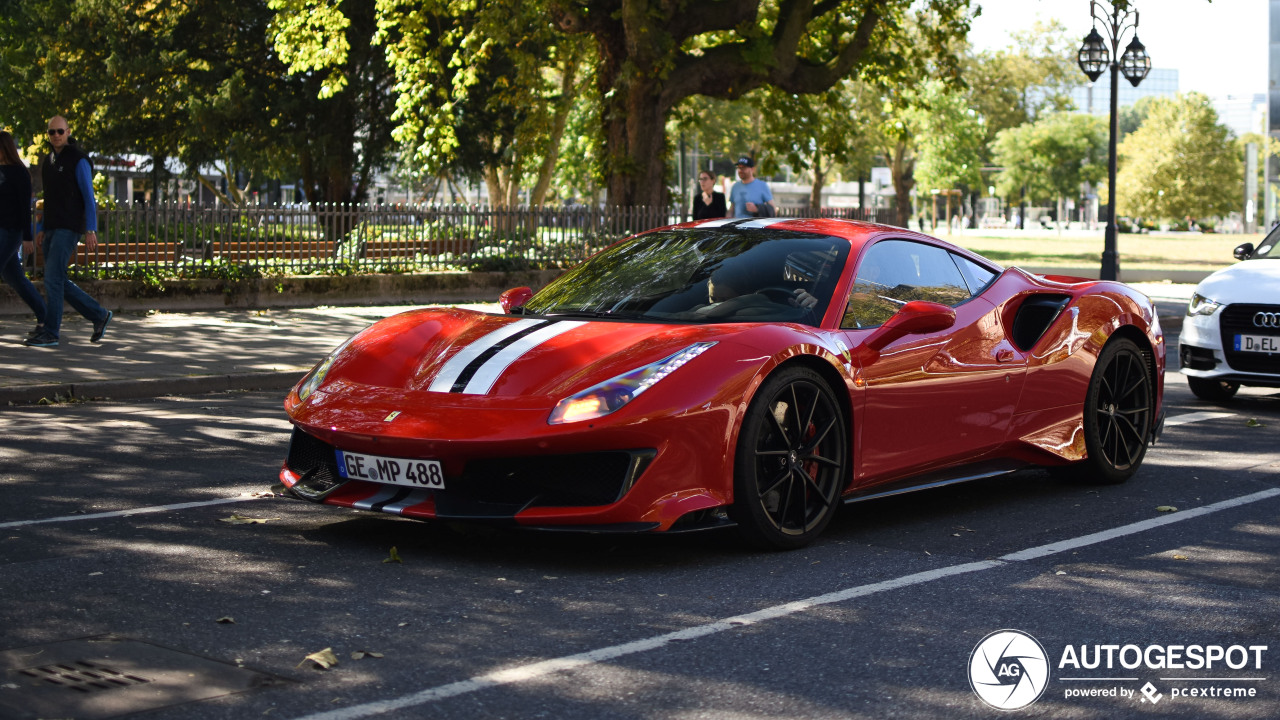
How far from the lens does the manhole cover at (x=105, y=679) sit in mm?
3732

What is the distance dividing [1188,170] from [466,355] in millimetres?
91648

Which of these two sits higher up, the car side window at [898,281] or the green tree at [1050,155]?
the green tree at [1050,155]

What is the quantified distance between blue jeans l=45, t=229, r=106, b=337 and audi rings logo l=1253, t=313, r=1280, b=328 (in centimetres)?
965

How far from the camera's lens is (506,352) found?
573cm

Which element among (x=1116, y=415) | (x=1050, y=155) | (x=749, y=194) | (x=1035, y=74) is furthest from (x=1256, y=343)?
(x=1050, y=155)

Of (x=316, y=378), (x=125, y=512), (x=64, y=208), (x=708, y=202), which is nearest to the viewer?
(x=316, y=378)

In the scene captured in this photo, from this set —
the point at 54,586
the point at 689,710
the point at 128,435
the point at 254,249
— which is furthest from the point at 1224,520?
the point at 254,249

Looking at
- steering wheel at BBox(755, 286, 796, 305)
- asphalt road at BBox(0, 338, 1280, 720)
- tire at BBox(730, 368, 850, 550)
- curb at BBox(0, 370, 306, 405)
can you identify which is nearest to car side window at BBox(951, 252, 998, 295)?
asphalt road at BBox(0, 338, 1280, 720)

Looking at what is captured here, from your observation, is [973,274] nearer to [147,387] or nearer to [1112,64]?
[147,387]

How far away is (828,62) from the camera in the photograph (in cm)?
2416

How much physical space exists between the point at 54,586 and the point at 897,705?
2.94 m

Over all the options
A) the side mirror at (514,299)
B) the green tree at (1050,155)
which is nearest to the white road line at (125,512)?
the side mirror at (514,299)

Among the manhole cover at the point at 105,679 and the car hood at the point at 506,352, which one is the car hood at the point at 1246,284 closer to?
the car hood at the point at 506,352

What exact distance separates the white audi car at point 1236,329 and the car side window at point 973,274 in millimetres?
3977
